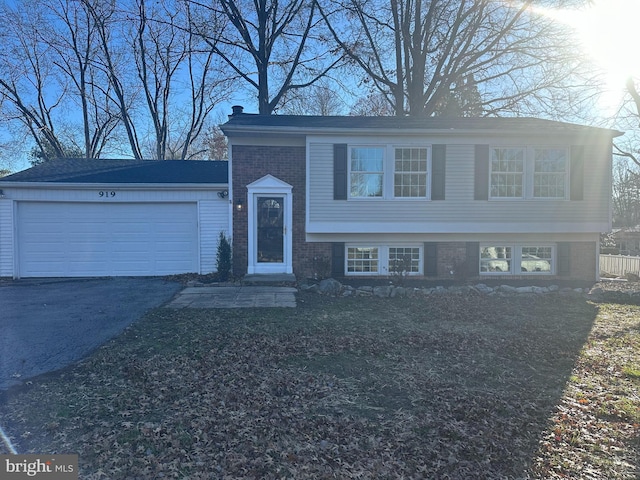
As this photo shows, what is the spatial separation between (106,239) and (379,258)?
25.4 feet

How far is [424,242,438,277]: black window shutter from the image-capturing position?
36.0 ft

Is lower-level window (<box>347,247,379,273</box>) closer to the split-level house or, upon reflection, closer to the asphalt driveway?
the split-level house

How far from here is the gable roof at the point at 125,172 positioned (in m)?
11.4

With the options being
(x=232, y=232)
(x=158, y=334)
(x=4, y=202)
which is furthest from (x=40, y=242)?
(x=158, y=334)

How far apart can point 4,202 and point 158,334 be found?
8.39 meters

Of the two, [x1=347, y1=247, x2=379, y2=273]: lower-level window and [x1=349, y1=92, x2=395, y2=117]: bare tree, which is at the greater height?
[x1=349, y1=92, x2=395, y2=117]: bare tree

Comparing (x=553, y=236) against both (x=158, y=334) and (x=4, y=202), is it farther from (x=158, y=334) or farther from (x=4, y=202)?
(x=4, y=202)

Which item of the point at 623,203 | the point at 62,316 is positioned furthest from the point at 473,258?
the point at 623,203

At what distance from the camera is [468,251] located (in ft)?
36.3

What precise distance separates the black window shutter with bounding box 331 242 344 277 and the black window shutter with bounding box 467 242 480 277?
138 inches

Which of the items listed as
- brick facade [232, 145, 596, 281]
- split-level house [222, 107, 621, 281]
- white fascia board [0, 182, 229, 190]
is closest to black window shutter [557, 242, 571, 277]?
split-level house [222, 107, 621, 281]

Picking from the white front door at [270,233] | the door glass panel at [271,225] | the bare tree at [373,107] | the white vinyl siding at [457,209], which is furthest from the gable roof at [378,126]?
the bare tree at [373,107]

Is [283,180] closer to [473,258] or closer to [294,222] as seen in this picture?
[294,222]

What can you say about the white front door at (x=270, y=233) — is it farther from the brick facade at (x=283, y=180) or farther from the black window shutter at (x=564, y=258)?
the black window shutter at (x=564, y=258)
